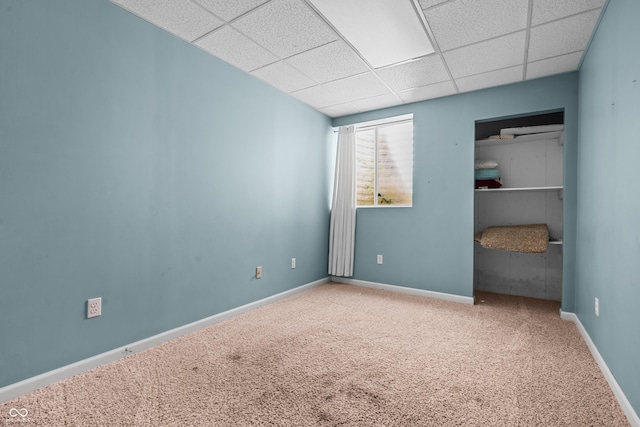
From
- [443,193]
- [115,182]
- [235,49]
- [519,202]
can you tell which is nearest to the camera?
[115,182]

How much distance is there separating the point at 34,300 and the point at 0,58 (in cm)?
125

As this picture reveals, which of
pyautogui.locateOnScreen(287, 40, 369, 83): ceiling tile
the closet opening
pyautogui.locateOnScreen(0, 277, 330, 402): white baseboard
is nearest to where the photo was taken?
pyautogui.locateOnScreen(0, 277, 330, 402): white baseboard

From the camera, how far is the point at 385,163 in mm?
4047

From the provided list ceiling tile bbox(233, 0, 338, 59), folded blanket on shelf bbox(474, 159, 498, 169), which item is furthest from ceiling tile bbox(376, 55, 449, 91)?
folded blanket on shelf bbox(474, 159, 498, 169)

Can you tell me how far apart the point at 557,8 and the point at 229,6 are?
2.09 meters

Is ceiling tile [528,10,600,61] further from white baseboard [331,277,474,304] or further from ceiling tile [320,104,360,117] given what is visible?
white baseboard [331,277,474,304]

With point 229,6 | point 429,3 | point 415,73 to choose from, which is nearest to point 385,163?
point 415,73

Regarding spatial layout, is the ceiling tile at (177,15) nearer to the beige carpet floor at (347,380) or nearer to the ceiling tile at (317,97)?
the ceiling tile at (317,97)

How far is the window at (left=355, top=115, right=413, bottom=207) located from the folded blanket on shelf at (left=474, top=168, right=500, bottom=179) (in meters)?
0.76

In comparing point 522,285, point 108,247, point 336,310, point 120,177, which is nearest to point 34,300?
point 108,247

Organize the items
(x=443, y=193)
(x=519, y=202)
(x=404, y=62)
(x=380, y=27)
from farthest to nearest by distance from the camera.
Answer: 1. (x=519, y=202)
2. (x=443, y=193)
3. (x=404, y=62)
4. (x=380, y=27)

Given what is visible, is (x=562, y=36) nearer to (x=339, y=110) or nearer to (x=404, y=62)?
(x=404, y=62)

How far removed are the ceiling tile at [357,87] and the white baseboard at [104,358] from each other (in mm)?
2385

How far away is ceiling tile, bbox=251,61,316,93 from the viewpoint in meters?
2.78
